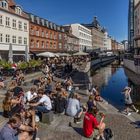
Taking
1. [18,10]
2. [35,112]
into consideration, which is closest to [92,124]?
[35,112]

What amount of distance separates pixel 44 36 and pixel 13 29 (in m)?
18.0

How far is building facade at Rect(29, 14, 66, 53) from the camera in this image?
62978 millimetres

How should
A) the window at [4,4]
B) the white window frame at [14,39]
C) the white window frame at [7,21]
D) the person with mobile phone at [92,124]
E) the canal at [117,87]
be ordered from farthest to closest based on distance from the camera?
1. the white window frame at [14,39]
2. the white window frame at [7,21]
3. the window at [4,4]
4. the canal at [117,87]
5. the person with mobile phone at [92,124]

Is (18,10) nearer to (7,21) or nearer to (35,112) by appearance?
(7,21)

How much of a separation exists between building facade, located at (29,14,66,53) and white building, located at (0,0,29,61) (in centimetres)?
403

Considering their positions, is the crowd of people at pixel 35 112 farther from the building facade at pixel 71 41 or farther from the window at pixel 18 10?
the building facade at pixel 71 41

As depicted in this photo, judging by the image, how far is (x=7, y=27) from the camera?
1991 inches

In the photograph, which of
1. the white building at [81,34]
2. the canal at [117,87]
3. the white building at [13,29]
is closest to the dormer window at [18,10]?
the white building at [13,29]

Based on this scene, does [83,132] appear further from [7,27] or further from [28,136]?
[7,27]

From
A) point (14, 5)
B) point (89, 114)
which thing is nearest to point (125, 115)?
point (89, 114)

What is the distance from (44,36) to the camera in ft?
231

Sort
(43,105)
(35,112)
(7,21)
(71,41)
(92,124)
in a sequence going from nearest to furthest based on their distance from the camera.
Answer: (92,124) → (35,112) → (43,105) → (7,21) → (71,41)

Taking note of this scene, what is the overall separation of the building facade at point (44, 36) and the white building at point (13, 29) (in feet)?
13.2

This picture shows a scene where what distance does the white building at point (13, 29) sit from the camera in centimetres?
4903
